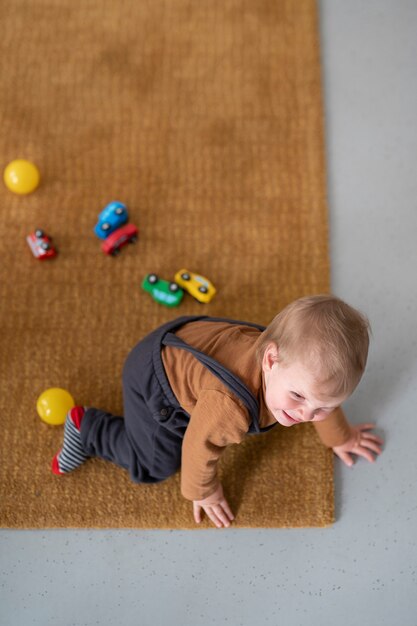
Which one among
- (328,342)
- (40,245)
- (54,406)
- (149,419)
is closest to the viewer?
(328,342)

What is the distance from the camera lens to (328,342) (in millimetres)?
715

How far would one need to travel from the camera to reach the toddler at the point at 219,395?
73 cm

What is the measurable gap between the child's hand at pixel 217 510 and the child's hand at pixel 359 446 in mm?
199

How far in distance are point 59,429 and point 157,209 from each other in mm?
443

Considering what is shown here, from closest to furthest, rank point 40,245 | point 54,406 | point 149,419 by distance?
point 149,419 < point 54,406 < point 40,245

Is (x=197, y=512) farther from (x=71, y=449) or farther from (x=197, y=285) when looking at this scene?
(x=197, y=285)

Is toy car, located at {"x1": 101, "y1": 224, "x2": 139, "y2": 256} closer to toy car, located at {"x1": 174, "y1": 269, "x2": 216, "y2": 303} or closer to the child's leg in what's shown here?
toy car, located at {"x1": 174, "y1": 269, "x2": 216, "y2": 303}

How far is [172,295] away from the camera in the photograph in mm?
1120

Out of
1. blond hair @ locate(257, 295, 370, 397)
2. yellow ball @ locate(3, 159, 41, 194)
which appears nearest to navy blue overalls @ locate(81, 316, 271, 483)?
blond hair @ locate(257, 295, 370, 397)

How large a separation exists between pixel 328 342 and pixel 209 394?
0.56 feet

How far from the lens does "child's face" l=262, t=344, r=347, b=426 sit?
0.73 m

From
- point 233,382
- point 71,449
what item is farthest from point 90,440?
point 233,382

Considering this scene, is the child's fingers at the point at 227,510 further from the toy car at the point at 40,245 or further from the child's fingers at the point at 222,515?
the toy car at the point at 40,245

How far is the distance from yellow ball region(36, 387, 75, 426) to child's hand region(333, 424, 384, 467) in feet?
1.43
